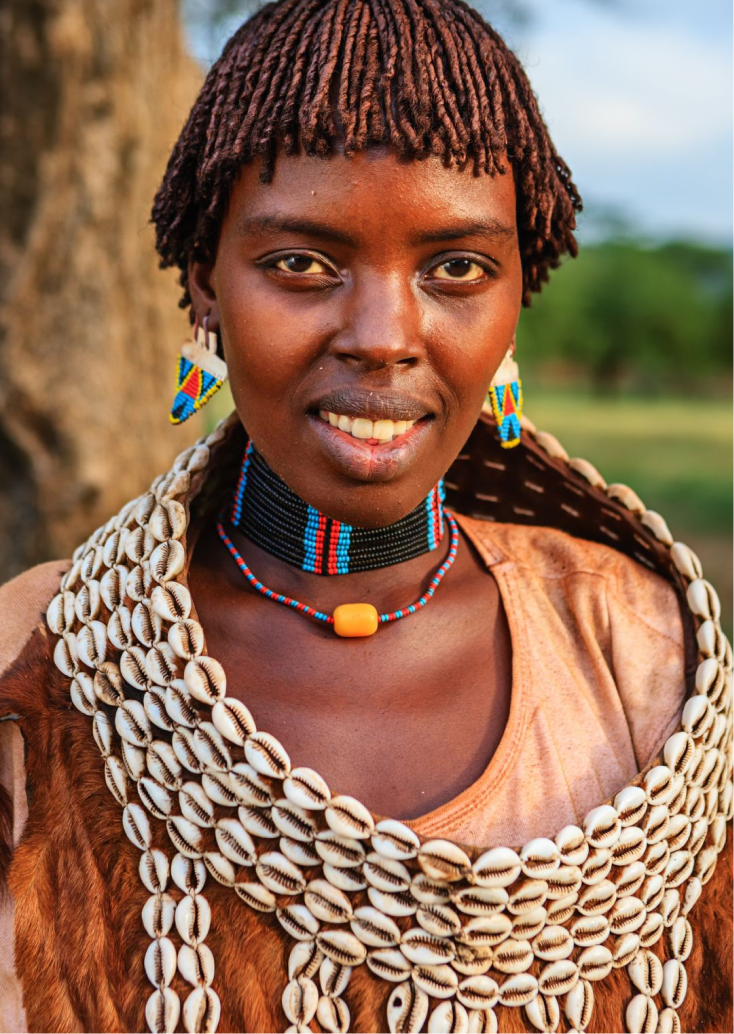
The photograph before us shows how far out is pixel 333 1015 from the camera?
4.97 feet

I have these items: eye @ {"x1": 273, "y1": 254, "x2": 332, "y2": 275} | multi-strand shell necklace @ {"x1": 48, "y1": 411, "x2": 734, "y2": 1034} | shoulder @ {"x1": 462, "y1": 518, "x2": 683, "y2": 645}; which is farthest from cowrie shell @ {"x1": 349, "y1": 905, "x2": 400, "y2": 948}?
eye @ {"x1": 273, "y1": 254, "x2": 332, "y2": 275}

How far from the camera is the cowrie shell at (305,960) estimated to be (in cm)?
153

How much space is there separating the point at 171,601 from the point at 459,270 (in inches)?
25.7

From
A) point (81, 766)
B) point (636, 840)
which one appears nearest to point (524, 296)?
point (636, 840)

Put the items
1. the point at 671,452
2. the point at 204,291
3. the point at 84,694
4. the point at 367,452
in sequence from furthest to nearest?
the point at 671,452 < the point at 204,291 < the point at 84,694 < the point at 367,452

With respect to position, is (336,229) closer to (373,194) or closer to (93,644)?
(373,194)

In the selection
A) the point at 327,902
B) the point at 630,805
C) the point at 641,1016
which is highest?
the point at 630,805

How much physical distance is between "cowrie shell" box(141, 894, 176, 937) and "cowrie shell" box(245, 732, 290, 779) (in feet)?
0.87

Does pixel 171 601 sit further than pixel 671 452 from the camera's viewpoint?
No

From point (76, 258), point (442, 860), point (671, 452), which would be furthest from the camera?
point (671, 452)

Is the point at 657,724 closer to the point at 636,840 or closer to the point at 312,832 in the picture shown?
the point at 636,840

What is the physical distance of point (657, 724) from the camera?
5.66 ft

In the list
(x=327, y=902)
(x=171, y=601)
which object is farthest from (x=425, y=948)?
(x=171, y=601)

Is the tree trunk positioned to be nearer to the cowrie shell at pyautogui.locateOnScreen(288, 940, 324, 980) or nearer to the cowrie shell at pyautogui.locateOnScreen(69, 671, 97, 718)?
the cowrie shell at pyautogui.locateOnScreen(69, 671, 97, 718)
